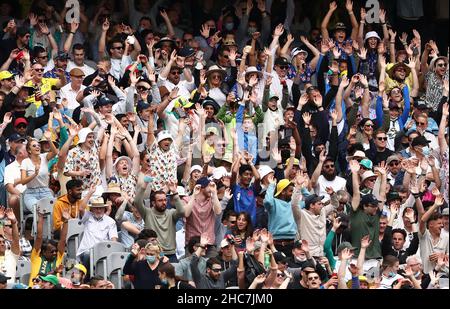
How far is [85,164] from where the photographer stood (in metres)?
28.8

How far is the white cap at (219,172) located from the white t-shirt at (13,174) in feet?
8.24

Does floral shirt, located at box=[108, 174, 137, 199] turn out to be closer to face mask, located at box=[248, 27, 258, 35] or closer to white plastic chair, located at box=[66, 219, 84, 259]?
white plastic chair, located at box=[66, 219, 84, 259]

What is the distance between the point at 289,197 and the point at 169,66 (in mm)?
3249

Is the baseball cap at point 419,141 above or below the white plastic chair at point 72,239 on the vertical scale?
above

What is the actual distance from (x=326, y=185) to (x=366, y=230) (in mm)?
1012

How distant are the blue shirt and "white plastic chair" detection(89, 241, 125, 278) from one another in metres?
1.90

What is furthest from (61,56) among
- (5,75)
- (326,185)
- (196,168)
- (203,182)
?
(326,185)

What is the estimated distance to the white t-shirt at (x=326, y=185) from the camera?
29.6 meters

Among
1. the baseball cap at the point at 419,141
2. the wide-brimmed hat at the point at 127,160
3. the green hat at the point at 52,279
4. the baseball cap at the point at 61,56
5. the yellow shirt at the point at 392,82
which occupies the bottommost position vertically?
the green hat at the point at 52,279

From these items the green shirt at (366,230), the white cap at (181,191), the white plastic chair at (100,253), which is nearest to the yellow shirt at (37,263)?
the white plastic chair at (100,253)

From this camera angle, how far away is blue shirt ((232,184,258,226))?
28.8 meters

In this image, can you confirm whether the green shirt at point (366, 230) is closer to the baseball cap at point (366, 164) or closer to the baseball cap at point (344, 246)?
the baseball cap at point (344, 246)
